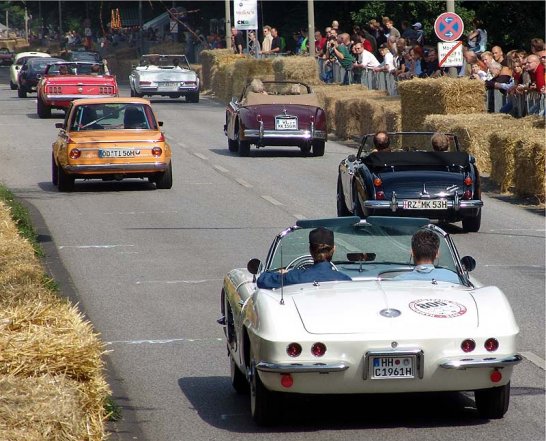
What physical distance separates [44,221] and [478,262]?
261 inches

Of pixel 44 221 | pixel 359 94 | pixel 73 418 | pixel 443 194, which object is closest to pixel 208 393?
pixel 73 418

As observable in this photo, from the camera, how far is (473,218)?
17938mm

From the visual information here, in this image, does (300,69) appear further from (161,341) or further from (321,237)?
(321,237)

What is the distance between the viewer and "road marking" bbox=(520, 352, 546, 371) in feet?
32.9

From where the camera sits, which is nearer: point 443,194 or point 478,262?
point 478,262

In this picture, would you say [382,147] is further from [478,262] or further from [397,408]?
[397,408]

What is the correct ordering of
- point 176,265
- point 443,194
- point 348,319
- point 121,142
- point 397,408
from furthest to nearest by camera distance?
point 121,142 → point 443,194 → point 176,265 → point 397,408 → point 348,319

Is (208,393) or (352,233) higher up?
(352,233)

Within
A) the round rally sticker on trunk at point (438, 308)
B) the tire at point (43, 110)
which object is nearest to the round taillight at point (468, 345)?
the round rally sticker on trunk at point (438, 308)

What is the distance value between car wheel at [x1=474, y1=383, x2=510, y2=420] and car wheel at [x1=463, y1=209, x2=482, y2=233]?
9.75 m

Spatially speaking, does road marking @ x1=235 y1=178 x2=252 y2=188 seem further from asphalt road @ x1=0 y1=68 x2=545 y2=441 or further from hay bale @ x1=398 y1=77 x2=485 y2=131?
hay bale @ x1=398 y1=77 x2=485 y2=131

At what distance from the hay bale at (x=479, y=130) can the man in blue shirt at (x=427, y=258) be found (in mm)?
15570

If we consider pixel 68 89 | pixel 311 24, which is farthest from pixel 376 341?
pixel 311 24

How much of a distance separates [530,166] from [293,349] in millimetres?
14255
